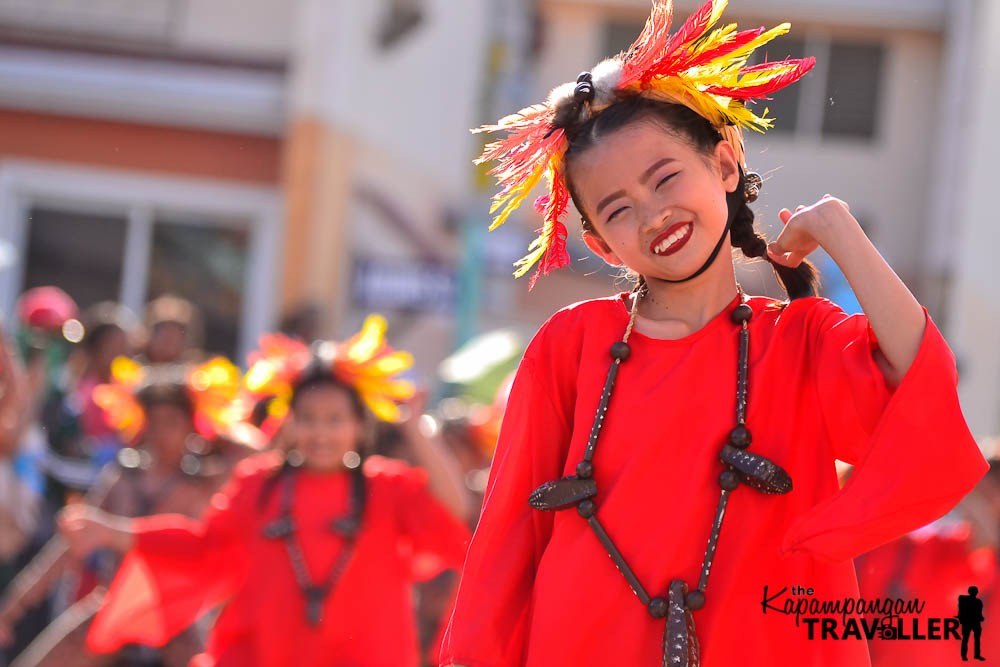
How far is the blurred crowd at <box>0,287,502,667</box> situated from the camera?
550 cm

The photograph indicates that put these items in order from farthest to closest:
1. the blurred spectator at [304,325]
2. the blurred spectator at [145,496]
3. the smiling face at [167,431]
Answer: the blurred spectator at [304,325] < the smiling face at [167,431] < the blurred spectator at [145,496]

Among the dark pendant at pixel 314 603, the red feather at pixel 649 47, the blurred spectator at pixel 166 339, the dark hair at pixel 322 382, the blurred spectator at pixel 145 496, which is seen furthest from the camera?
the blurred spectator at pixel 166 339

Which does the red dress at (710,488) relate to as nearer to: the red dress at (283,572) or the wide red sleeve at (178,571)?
the red dress at (283,572)

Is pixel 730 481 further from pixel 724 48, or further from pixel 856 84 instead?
pixel 856 84

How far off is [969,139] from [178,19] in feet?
27.0

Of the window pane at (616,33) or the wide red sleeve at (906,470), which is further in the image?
the window pane at (616,33)

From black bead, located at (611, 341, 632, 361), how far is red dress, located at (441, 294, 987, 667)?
3 cm

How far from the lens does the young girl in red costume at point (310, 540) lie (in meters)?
4.46

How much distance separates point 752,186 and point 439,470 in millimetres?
2569

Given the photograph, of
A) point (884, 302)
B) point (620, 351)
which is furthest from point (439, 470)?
point (884, 302)

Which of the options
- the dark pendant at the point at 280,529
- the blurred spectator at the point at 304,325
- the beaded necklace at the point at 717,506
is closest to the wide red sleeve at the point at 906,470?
the beaded necklace at the point at 717,506

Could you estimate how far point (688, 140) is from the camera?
248 centimetres

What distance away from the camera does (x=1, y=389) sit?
622 centimetres

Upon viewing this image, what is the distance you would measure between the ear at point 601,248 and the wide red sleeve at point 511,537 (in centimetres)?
22
